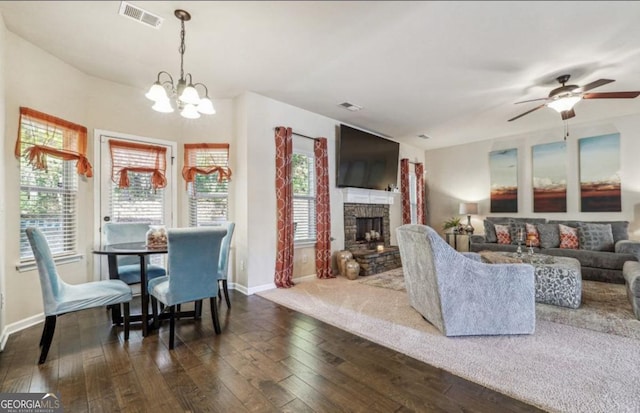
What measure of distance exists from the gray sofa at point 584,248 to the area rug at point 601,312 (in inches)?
12.1

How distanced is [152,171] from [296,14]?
2919mm

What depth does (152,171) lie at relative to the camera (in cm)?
401

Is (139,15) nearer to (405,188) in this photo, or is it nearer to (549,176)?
(405,188)

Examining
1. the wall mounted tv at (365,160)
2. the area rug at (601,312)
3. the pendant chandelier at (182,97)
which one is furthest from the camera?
the wall mounted tv at (365,160)

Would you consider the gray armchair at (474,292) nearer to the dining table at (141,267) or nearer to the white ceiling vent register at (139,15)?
the dining table at (141,267)

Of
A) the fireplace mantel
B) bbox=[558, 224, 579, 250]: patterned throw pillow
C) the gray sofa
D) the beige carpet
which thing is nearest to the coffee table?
the beige carpet

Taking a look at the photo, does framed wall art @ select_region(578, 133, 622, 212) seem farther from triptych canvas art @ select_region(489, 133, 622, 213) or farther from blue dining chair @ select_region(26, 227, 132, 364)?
blue dining chair @ select_region(26, 227, 132, 364)

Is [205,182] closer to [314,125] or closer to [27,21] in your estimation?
[314,125]

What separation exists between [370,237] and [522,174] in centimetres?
363

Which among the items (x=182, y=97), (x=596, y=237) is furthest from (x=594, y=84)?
(x=182, y=97)

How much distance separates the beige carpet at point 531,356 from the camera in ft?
5.72

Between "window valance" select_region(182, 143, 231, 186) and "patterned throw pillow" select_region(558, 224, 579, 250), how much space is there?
5830mm
